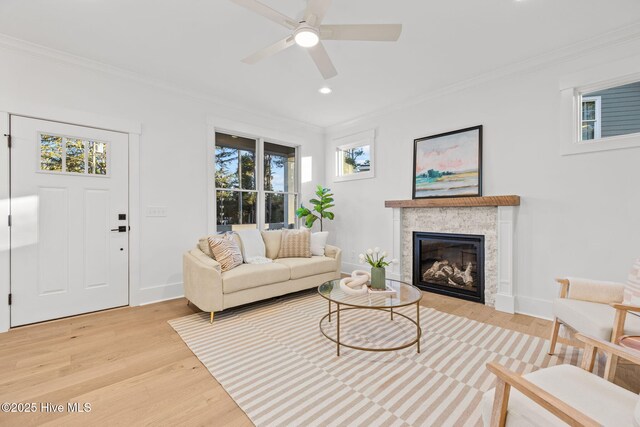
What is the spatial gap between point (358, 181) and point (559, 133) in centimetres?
276

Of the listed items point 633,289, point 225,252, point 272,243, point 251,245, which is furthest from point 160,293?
point 633,289

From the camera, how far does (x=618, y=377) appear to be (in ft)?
6.42

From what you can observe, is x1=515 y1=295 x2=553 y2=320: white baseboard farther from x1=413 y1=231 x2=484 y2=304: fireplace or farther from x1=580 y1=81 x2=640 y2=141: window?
x1=580 y1=81 x2=640 y2=141: window

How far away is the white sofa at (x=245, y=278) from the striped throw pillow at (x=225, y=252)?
0.08 meters

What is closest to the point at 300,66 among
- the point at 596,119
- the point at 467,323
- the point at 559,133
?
the point at 559,133

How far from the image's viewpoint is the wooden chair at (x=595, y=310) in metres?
1.72

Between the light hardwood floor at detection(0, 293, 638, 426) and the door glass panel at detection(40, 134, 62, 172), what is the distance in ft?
5.32

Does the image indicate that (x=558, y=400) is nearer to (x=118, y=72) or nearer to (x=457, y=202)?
(x=457, y=202)

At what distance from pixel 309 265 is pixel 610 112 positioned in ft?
11.6

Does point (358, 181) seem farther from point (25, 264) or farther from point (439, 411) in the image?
point (25, 264)

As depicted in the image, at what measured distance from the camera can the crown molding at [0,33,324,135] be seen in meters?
2.77

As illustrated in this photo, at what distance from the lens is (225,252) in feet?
10.6

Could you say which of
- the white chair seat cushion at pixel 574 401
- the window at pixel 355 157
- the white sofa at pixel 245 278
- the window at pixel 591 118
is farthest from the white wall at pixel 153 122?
the window at pixel 591 118

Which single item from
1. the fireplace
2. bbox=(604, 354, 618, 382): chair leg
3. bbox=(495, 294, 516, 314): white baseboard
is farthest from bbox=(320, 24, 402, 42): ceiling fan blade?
bbox=(495, 294, 516, 314): white baseboard
